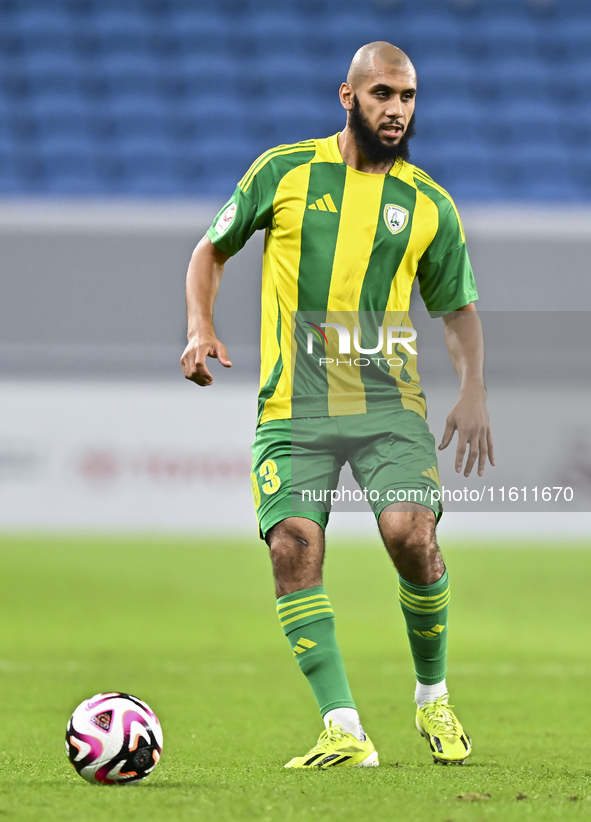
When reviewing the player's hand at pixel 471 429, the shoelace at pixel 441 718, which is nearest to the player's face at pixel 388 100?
the player's hand at pixel 471 429

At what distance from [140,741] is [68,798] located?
0.32 meters

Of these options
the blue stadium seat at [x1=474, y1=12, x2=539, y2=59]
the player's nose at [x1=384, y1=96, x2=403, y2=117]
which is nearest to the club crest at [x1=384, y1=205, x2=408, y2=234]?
the player's nose at [x1=384, y1=96, x2=403, y2=117]

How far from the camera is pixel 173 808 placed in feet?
7.86

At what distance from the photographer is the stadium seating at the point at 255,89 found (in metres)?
12.5

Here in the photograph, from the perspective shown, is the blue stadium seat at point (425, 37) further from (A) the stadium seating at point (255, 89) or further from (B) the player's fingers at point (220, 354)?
(B) the player's fingers at point (220, 354)

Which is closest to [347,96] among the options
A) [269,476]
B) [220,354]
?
[220,354]

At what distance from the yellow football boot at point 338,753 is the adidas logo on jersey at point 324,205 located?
1.46 meters

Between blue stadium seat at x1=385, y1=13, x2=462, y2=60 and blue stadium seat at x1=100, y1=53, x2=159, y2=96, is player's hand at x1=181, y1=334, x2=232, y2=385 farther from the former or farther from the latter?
blue stadium seat at x1=385, y1=13, x2=462, y2=60

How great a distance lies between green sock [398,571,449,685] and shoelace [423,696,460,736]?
0.22 ft

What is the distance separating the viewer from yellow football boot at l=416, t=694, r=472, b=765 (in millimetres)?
3234

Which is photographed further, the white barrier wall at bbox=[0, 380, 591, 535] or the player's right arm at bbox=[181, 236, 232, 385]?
the white barrier wall at bbox=[0, 380, 591, 535]

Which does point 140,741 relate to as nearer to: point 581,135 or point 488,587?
point 488,587

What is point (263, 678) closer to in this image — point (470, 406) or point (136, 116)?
point (470, 406)

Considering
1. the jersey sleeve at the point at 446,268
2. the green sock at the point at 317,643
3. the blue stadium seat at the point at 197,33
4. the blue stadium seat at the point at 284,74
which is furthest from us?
the blue stadium seat at the point at 197,33
